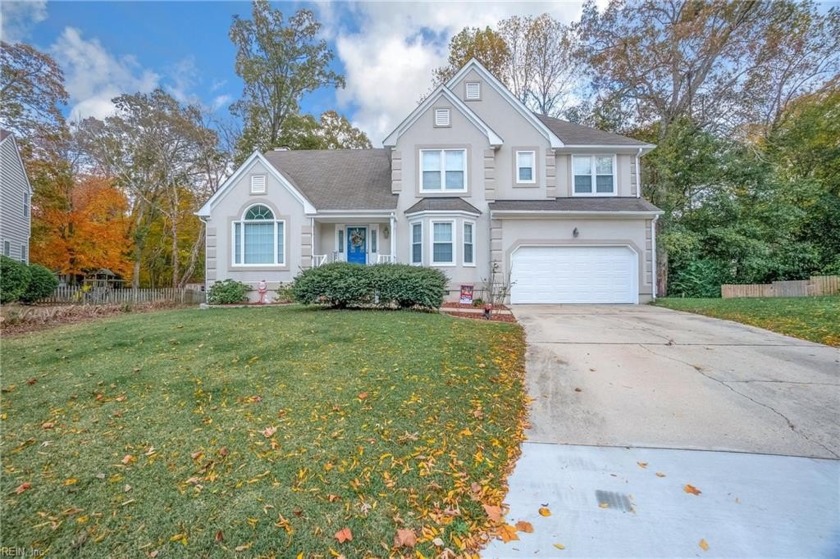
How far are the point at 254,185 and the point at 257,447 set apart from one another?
12937mm

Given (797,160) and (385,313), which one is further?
(797,160)

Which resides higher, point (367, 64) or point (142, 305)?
point (367, 64)

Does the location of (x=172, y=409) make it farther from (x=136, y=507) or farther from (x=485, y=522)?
(x=485, y=522)

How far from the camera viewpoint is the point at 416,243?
1442 centimetres

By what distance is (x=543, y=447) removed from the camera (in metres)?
3.62

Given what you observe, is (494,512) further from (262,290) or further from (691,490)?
(262,290)

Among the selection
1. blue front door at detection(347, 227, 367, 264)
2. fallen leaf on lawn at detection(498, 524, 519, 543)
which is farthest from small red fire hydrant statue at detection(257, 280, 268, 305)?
fallen leaf on lawn at detection(498, 524, 519, 543)

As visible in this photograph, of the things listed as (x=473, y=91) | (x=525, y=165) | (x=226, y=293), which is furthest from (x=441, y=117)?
(x=226, y=293)

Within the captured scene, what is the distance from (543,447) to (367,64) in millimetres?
17903

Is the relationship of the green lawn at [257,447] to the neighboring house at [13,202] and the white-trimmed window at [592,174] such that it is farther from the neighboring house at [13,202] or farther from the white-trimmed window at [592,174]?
the neighboring house at [13,202]

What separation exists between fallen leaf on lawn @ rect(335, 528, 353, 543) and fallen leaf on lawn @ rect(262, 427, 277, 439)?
1.38 m

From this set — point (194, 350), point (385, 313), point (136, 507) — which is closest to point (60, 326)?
point (194, 350)

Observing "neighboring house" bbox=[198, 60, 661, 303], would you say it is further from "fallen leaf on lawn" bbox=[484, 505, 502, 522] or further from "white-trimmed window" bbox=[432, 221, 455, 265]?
"fallen leaf on lawn" bbox=[484, 505, 502, 522]

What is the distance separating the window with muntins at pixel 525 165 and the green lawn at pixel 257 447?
1035cm
